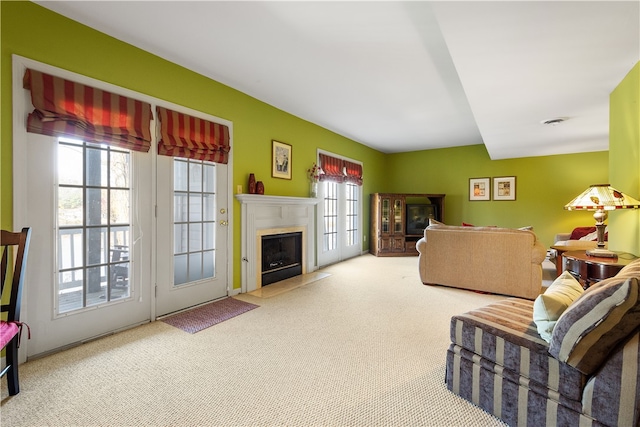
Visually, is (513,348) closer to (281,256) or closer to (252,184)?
(252,184)

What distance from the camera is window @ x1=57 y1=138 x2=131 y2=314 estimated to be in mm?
2383

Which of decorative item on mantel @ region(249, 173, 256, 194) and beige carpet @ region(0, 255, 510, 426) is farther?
decorative item on mantel @ region(249, 173, 256, 194)

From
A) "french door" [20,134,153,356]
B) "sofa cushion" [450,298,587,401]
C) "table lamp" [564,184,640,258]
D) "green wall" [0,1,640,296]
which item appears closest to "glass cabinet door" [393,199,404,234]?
"green wall" [0,1,640,296]

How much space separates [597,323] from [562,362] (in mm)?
268

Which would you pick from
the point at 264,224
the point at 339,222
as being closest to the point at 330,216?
the point at 339,222

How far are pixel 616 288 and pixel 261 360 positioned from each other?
2.08m

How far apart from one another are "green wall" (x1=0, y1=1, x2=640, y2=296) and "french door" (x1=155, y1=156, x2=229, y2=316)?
0.26 m

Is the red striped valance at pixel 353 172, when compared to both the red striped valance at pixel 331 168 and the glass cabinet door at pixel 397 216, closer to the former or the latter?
the red striped valance at pixel 331 168

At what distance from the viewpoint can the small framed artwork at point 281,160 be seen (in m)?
4.42

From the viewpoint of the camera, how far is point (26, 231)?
189 cm

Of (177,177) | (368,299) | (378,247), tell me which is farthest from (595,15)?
(378,247)

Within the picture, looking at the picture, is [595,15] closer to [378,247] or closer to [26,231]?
[26,231]

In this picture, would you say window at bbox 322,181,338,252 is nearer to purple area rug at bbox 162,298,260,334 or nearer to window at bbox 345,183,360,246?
window at bbox 345,183,360,246

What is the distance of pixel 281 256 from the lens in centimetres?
458
